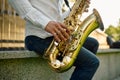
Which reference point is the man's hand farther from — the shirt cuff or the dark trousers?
the dark trousers

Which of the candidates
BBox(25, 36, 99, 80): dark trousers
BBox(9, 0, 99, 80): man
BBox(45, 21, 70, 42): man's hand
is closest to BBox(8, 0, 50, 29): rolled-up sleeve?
BBox(9, 0, 99, 80): man

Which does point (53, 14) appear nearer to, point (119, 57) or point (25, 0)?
point (25, 0)

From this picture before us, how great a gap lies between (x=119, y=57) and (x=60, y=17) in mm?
4753

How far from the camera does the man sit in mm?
2973

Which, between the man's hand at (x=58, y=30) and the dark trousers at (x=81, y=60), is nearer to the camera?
the man's hand at (x=58, y=30)

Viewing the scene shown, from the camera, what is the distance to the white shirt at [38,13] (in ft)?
10.0

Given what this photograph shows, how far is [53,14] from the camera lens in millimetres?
3443

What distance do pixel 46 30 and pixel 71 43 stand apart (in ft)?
1.27

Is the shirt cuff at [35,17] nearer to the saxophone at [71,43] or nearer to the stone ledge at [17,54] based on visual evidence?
the saxophone at [71,43]

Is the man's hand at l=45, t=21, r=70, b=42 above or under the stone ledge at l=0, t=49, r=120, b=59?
above

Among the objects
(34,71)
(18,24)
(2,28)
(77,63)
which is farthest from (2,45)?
(77,63)

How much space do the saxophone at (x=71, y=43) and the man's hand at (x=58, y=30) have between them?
22 cm

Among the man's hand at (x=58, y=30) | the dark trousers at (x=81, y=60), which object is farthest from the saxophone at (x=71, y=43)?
the man's hand at (x=58, y=30)

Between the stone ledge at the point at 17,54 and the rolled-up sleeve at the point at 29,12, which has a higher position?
the rolled-up sleeve at the point at 29,12
